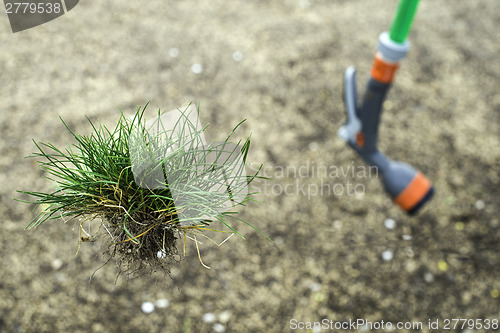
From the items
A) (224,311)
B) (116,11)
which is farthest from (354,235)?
(116,11)

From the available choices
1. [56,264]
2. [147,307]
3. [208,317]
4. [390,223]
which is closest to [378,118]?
[390,223]

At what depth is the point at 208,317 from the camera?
4.56ft

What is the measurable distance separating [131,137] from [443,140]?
166cm

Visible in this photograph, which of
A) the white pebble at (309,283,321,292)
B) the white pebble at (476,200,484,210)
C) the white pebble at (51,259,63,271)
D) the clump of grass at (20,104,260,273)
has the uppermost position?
the clump of grass at (20,104,260,273)

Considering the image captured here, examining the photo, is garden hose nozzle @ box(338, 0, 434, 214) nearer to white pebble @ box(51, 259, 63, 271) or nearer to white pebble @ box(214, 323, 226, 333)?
white pebble @ box(214, 323, 226, 333)

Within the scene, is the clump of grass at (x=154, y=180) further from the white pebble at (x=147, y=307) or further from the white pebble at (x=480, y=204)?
the white pebble at (x=480, y=204)

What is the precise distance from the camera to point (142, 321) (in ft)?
4.46

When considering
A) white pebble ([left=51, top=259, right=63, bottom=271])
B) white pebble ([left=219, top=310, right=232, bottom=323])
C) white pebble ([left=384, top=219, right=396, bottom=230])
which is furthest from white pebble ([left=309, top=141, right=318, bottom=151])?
white pebble ([left=51, top=259, right=63, bottom=271])

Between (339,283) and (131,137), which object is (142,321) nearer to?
(339,283)

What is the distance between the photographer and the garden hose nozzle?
1387mm

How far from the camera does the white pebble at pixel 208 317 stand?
1382mm

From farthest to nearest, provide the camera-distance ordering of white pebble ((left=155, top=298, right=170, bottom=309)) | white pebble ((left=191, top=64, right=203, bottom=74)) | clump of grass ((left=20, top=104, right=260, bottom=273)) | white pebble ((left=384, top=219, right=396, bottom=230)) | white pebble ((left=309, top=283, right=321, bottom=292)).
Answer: white pebble ((left=191, top=64, right=203, bottom=74)) → white pebble ((left=384, top=219, right=396, bottom=230)) → white pebble ((left=309, top=283, right=321, bottom=292)) → white pebble ((left=155, top=298, right=170, bottom=309)) → clump of grass ((left=20, top=104, right=260, bottom=273))

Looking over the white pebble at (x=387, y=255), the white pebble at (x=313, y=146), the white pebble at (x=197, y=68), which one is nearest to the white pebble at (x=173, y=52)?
the white pebble at (x=197, y=68)

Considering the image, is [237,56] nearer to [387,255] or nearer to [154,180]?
[387,255]
